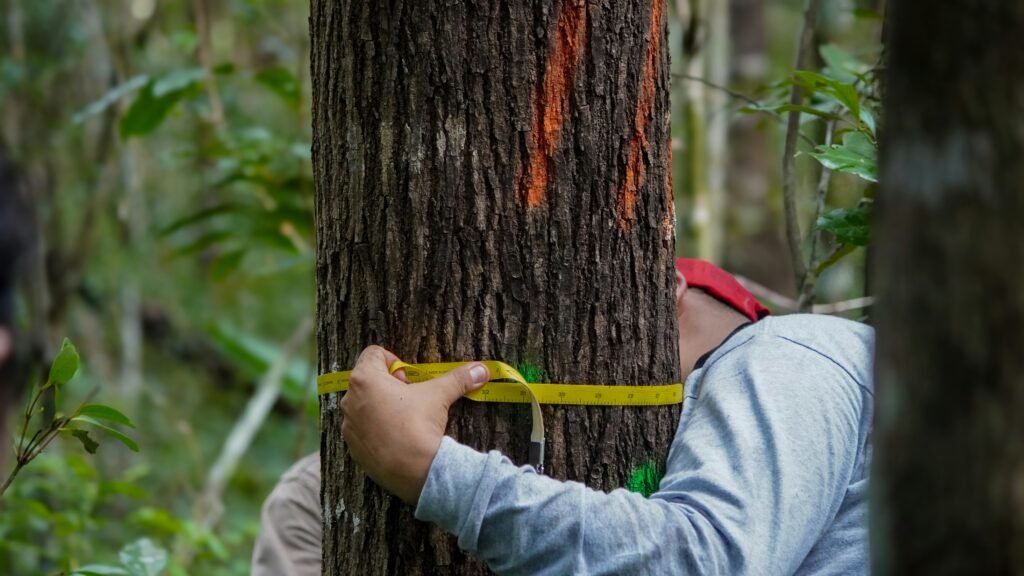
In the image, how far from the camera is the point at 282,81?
396 cm

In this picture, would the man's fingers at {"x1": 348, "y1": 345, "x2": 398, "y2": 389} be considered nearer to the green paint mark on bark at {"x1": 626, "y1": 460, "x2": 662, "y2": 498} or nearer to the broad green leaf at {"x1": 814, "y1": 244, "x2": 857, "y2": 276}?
the green paint mark on bark at {"x1": 626, "y1": 460, "x2": 662, "y2": 498}

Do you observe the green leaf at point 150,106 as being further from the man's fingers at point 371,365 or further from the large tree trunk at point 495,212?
the man's fingers at point 371,365

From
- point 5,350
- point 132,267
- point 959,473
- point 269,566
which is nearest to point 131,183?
point 132,267

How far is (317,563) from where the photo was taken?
3.05m

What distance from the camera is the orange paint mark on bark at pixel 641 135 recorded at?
→ 5.94 feet

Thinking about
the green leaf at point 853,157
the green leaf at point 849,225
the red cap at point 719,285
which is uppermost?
the green leaf at point 853,157

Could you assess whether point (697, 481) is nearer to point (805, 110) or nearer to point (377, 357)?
point (377, 357)

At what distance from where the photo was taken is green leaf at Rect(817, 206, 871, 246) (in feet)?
7.59

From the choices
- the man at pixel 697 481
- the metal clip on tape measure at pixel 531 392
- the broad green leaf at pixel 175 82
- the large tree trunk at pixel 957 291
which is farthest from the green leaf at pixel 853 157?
the broad green leaf at pixel 175 82

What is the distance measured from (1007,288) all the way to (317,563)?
2.56m

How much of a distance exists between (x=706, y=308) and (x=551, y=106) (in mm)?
683

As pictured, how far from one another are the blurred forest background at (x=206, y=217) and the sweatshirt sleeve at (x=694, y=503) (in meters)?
0.65

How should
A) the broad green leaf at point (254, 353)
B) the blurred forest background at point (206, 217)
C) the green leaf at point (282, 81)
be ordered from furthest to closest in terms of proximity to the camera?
the broad green leaf at point (254, 353) → the green leaf at point (282, 81) → the blurred forest background at point (206, 217)

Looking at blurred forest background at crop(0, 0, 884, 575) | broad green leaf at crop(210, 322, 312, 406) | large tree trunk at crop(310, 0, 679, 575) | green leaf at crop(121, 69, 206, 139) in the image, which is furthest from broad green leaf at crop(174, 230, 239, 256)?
large tree trunk at crop(310, 0, 679, 575)
